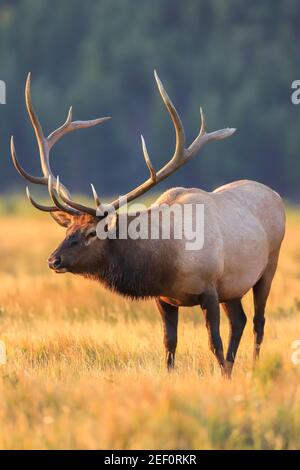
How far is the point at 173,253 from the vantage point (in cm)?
988

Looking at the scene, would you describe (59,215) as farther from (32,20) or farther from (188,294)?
(32,20)

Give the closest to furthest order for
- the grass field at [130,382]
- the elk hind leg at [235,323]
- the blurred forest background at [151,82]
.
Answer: the grass field at [130,382] < the elk hind leg at [235,323] < the blurred forest background at [151,82]

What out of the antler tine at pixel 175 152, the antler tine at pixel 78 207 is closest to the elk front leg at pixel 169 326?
the antler tine at pixel 175 152

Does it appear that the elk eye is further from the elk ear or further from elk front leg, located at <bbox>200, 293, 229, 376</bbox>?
elk front leg, located at <bbox>200, 293, 229, 376</bbox>

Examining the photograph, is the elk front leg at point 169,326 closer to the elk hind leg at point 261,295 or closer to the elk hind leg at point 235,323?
the elk hind leg at point 235,323

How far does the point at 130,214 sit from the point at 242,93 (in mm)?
46709

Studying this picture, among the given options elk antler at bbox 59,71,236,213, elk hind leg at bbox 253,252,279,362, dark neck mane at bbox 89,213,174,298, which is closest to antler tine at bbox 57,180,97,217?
elk antler at bbox 59,71,236,213

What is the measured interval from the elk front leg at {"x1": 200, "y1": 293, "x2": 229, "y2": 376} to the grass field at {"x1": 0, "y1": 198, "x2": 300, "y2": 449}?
6.7 inches

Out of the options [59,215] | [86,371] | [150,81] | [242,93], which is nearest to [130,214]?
[59,215]

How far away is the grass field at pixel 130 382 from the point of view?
285 inches

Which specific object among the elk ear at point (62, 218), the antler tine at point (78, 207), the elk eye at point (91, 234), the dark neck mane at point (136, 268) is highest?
the antler tine at point (78, 207)

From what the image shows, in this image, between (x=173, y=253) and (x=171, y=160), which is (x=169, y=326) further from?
(x=171, y=160)

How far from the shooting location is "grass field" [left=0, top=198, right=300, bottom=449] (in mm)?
7250

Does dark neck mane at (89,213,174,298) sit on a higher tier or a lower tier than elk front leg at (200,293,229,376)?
higher
